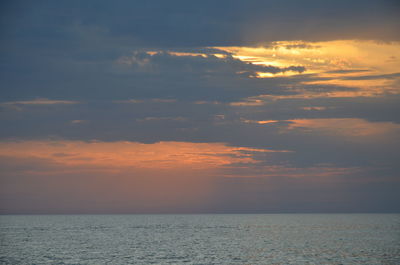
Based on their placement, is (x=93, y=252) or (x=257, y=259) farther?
(x=93, y=252)

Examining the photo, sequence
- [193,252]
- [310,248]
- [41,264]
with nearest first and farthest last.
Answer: [41,264] < [193,252] < [310,248]

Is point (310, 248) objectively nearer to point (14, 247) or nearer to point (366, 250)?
point (366, 250)

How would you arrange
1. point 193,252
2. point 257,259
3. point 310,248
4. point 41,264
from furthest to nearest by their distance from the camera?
1. point 310,248
2. point 193,252
3. point 257,259
4. point 41,264

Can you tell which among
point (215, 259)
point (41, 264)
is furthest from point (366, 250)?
point (41, 264)

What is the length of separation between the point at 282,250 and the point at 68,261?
41.8 meters

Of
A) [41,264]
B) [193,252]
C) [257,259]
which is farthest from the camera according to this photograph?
[193,252]

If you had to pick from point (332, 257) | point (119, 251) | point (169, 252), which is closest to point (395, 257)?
point (332, 257)

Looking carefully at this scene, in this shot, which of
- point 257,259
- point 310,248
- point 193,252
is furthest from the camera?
point 310,248

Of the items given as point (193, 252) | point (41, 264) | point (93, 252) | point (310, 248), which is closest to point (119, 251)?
point (93, 252)

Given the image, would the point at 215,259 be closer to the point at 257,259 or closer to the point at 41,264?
the point at 257,259

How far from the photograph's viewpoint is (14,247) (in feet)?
359

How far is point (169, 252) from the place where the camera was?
96250 mm

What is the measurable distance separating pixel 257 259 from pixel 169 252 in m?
19.2

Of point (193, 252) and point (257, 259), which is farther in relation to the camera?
point (193, 252)
